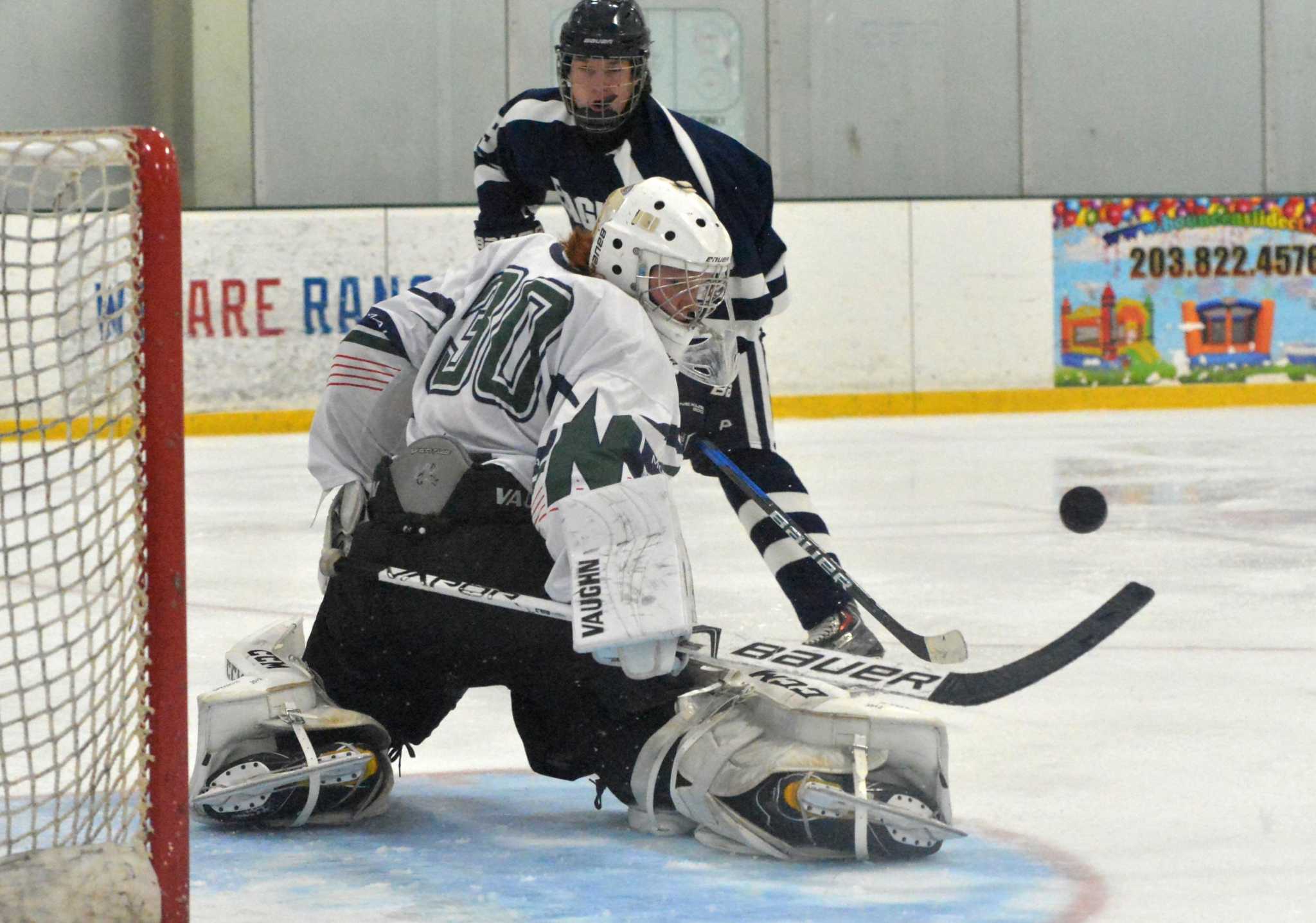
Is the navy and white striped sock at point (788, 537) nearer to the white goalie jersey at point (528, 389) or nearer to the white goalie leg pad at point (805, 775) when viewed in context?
the white goalie jersey at point (528, 389)

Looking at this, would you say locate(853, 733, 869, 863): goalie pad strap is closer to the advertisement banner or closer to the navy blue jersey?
the navy blue jersey

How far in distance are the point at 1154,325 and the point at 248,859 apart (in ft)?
25.8

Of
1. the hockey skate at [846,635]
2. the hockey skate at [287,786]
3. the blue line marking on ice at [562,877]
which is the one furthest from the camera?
the hockey skate at [846,635]

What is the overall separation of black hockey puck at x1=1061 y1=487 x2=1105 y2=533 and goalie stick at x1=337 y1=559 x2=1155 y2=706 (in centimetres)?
54

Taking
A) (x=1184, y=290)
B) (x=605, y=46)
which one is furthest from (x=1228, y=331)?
(x=605, y=46)

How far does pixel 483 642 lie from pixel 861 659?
41cm

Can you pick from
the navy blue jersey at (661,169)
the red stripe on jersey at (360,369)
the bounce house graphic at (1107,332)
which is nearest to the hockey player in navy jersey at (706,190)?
the navy blue jersey at (661,169)

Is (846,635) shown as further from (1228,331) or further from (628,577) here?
(1228,331)

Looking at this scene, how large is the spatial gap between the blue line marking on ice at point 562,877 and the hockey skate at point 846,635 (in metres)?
0.72

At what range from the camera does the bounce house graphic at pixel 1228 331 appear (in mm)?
9219

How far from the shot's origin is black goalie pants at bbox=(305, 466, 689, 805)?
2014 mm

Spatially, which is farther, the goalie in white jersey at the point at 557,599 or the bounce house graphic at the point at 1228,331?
the bounce house graphic at the point at 1228,331

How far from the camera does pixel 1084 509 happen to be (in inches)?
100

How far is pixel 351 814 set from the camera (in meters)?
2.08
